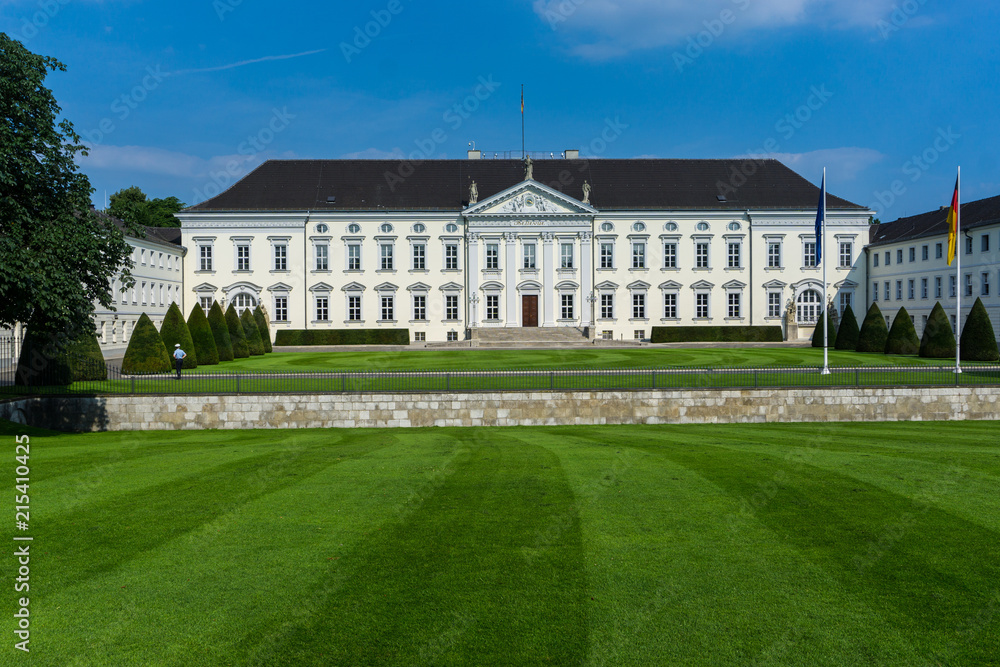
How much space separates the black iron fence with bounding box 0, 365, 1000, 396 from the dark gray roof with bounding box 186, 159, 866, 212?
39751mm

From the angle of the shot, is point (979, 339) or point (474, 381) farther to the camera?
point (979, 339)

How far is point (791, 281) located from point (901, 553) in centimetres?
6236

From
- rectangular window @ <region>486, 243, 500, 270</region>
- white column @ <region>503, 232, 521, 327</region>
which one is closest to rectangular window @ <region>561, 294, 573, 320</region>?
white column @ <region>503, 232, 521, 327</region>

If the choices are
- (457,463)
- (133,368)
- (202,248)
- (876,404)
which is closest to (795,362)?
(876,404)

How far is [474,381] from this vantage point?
27.6 meters

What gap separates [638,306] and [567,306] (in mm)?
6848

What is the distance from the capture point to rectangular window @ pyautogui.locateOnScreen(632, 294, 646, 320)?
67.1 m

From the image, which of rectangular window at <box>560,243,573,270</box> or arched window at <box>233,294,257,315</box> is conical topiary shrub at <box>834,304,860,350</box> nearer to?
rectangular window at <box>560,243,573,270</box>

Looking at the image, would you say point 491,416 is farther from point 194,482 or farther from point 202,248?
point 202,248

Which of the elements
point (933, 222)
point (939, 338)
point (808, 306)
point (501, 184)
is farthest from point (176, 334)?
point (933, 222)

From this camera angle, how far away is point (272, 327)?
2547 inches

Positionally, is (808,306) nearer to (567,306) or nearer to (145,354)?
(567,306)

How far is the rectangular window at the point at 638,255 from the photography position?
6688 cm

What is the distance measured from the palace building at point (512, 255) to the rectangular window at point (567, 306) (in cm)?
13
